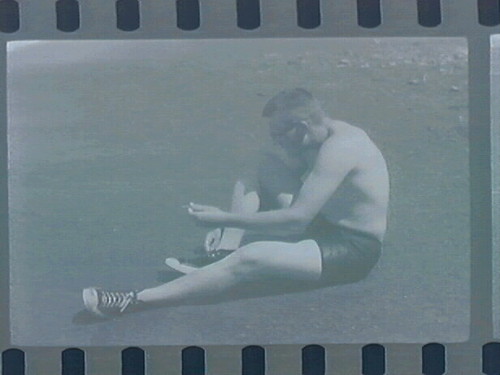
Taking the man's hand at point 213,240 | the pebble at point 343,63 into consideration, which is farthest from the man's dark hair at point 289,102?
the man's hand at point 213,240

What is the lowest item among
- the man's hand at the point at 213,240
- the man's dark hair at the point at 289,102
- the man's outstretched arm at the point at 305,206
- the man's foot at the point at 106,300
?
the man's foot at the point at 106,300

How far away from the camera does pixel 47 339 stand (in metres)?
3.18

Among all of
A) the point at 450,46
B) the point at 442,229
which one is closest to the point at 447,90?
the point at 450,46

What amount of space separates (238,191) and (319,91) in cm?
33

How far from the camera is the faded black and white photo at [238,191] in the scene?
3.13 m

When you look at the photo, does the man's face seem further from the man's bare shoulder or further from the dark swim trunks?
the dark swim trunks

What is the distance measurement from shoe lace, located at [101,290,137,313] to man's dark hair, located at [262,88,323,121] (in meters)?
0.58

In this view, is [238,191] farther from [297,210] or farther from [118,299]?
[118,299]

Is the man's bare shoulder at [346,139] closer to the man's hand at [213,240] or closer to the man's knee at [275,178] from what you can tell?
the man's knee at [275,178]

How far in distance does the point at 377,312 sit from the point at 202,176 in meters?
0.57

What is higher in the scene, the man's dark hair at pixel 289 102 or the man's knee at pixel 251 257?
the man's dark hair at pixel 289 102

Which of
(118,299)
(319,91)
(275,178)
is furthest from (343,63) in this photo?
(118,299)

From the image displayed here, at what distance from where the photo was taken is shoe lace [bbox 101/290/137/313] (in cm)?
316

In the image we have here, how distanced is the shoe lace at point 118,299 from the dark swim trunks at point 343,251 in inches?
18.8
